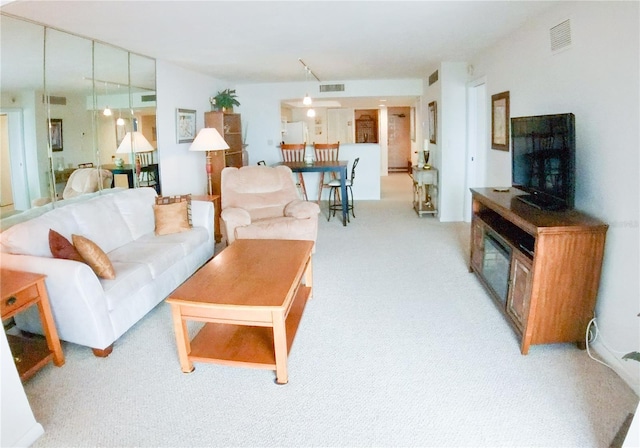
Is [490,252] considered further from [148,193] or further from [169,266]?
[148,193]

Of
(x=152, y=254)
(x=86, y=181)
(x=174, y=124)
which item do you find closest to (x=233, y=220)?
(x=152, y=254)

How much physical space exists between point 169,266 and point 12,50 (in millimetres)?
1982

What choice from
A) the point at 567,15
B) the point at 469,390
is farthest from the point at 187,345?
the point at 567,15

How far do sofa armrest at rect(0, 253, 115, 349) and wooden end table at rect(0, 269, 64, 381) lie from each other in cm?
6

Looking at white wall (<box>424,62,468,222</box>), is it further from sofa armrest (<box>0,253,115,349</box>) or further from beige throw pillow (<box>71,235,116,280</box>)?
sofa armrest (<box>0,253,115,349</box>)

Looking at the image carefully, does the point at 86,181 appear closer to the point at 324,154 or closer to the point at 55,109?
the point at 55,109

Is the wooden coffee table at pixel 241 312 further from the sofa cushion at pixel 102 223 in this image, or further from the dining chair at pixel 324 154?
the dining chair at pixel 324 154

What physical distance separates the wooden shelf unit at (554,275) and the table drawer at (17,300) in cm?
284

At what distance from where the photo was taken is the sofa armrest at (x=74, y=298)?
245 centimetres

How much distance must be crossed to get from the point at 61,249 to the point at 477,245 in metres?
3.21

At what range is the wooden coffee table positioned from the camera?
2.25 metres

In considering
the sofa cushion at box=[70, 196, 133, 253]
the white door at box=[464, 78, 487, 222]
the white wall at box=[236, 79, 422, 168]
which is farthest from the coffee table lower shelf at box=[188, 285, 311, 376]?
the white wall at box=[236, 79, 422, 168]

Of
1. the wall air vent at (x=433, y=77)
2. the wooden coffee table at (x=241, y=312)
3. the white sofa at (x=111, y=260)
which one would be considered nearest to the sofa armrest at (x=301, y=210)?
the white sofa at (x=111, y=260)

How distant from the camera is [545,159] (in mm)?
2771
